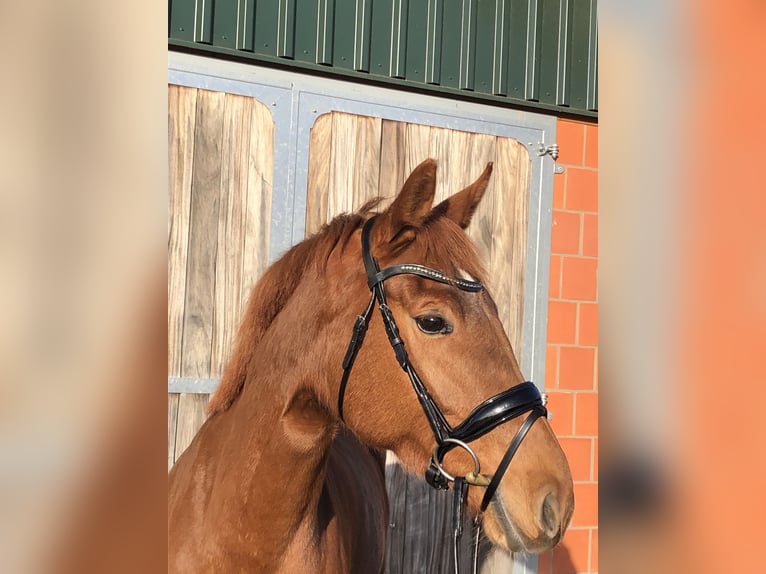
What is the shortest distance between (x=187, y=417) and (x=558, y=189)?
82.5 inches

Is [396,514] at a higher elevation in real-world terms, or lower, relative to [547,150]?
lower

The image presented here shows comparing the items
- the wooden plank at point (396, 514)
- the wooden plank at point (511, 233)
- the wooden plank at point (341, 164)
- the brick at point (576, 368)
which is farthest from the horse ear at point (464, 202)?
the brick at point (576, 368)

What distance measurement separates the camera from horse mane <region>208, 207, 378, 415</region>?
1938mm

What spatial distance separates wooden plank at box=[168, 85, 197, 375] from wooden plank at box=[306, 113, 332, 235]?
507mm

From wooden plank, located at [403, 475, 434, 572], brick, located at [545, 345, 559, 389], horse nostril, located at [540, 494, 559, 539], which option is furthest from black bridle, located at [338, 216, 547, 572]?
brick, located at [545, 345, 559, 389]

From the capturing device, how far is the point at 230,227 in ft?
9.71

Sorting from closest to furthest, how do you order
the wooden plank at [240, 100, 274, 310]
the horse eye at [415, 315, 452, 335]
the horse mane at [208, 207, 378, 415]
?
the horse eye at [415, 315, 452, 335], the horse mane at [208, 207, 378, 415], the wooden plank at [240, 100, 274, 310]

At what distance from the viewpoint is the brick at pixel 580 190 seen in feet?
11.8

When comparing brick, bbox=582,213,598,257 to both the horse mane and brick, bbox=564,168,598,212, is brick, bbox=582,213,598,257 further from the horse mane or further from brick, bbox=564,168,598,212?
the horse mane

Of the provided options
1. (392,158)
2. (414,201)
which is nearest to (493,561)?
(392,158)

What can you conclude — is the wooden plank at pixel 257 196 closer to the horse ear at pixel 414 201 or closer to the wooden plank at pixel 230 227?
the wooden plank at pixel 230 227

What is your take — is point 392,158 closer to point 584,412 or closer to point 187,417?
point 187,417

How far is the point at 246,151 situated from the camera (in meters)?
2.98
